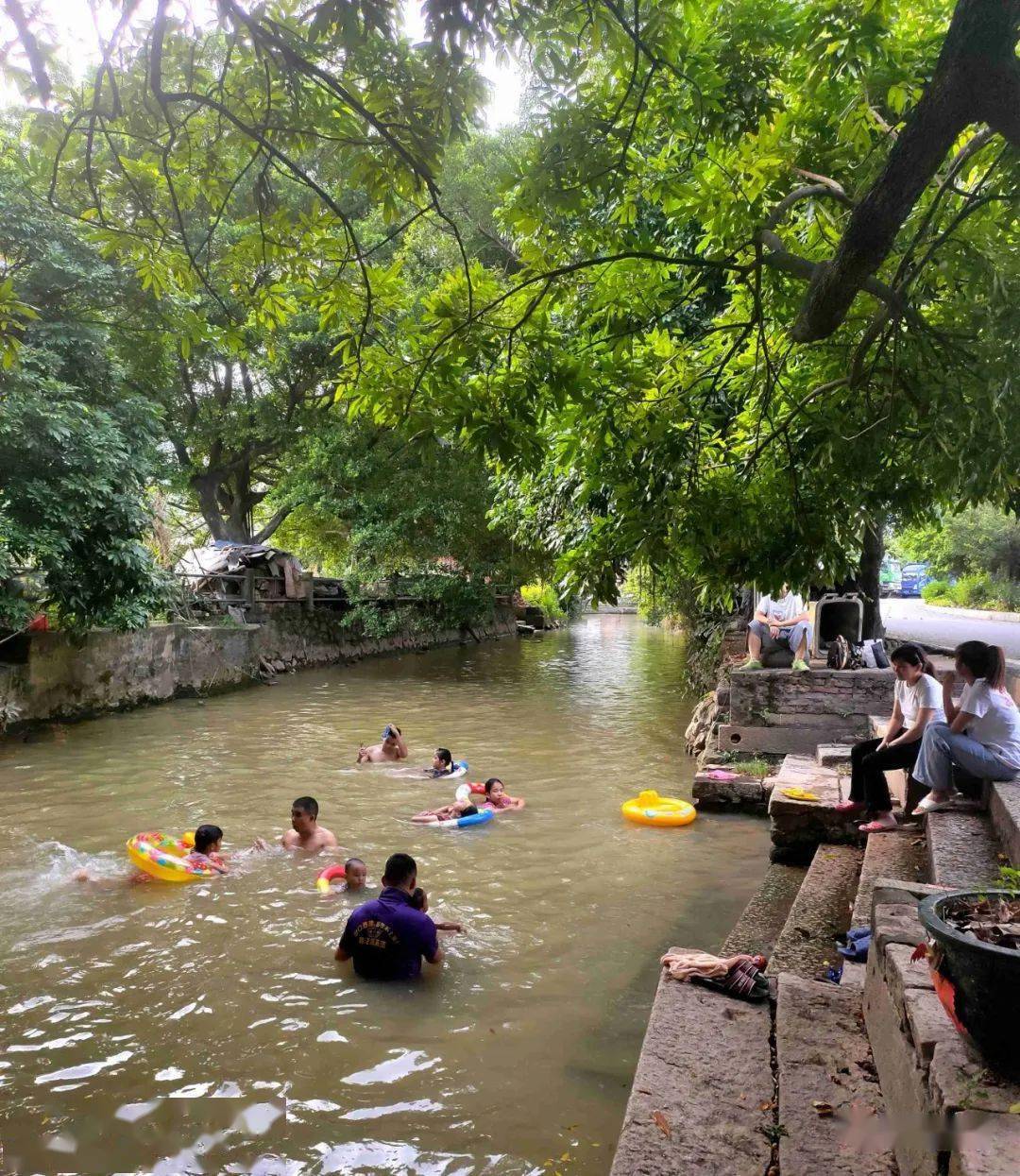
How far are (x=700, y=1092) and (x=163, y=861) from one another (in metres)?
5.22

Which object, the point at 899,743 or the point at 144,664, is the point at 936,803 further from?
the point at 144,664

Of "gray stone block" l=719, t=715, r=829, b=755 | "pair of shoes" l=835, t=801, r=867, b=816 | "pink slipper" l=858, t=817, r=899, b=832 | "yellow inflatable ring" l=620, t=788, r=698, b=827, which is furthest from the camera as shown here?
"gray stone block" l=719, t=715, r=829, b=755

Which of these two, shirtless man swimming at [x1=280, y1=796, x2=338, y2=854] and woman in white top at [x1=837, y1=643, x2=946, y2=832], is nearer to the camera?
woman in white top at [x1=837, y1=643, x2=946, y2=832]

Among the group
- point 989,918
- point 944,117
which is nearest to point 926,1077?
point 989,918

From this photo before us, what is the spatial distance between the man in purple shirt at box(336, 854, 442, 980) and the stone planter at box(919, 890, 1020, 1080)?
3479mm

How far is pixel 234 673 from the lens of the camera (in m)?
18.8

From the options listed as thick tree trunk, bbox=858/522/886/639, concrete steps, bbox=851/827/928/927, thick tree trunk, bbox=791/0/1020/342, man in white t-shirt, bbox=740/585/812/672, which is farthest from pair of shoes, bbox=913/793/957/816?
thick tree trunk, bbox=858/522/886/639

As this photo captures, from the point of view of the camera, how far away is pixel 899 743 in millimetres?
6277

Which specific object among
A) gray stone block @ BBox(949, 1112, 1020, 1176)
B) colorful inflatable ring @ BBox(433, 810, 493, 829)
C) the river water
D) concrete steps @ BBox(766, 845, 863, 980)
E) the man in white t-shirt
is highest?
the man in white t-shirt

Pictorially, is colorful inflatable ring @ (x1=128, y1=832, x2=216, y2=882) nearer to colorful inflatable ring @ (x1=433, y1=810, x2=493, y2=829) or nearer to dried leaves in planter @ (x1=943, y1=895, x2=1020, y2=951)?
colorful inflatable ring @ (x1=433, y1=810, x2=493, y2=829)

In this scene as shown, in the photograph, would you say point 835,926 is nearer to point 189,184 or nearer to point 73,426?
point 189,184

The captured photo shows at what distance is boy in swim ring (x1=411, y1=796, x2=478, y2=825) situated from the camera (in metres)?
8.87

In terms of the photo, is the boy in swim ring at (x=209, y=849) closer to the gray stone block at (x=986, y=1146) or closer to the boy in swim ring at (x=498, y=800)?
the boy in swim ring at (x=498, y=800)

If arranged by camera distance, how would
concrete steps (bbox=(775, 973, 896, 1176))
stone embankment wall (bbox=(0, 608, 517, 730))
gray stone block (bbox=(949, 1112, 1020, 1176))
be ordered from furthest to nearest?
stone embankment wall (bbox=(0, 608, 517, 730)) → concrete steps (bbox=(775, 973, 896, 1176)) → gray stone block (bbox=(949, 1112, 1020, 1176))
